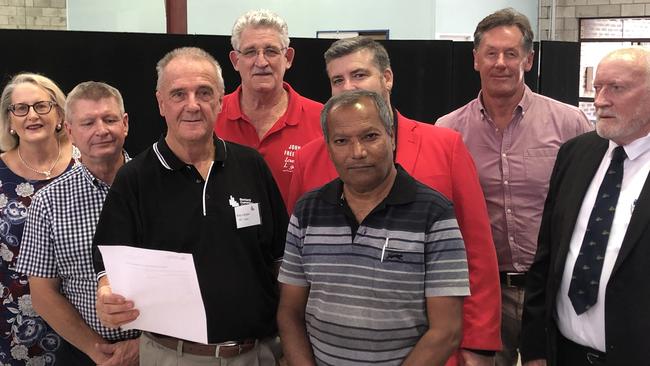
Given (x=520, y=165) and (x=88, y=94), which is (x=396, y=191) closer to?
(x=520, y=165)

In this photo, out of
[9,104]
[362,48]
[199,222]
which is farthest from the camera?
[9,104]

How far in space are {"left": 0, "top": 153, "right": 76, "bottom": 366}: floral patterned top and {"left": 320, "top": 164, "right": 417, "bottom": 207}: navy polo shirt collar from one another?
4.75 ft

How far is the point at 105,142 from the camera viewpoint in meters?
2.46

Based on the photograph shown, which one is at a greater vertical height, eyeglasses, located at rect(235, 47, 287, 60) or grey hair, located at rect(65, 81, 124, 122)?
eyeglasses, located at rect(235, 47, 287, 60)

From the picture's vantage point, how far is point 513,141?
2.85 metres

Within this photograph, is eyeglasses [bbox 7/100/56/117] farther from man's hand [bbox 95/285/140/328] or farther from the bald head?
the bald head

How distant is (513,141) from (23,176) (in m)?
2.18

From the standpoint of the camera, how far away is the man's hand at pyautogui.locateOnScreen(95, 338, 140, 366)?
2385mm

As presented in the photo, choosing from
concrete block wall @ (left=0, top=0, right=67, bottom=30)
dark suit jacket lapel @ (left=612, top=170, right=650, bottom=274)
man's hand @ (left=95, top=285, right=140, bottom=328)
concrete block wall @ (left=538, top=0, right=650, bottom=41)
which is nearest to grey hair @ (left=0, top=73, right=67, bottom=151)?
man's hand @ (left=95, top=285, right=140, bottom=328)

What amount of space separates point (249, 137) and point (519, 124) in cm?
125

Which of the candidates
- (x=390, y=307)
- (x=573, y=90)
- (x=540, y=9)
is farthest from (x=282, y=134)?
(x=540, y=9)

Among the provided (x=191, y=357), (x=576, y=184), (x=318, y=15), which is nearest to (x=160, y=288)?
(x=191, y=357)

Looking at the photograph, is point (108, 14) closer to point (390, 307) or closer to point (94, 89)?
point (94, 89)

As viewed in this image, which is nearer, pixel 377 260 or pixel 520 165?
pixel 377 260
